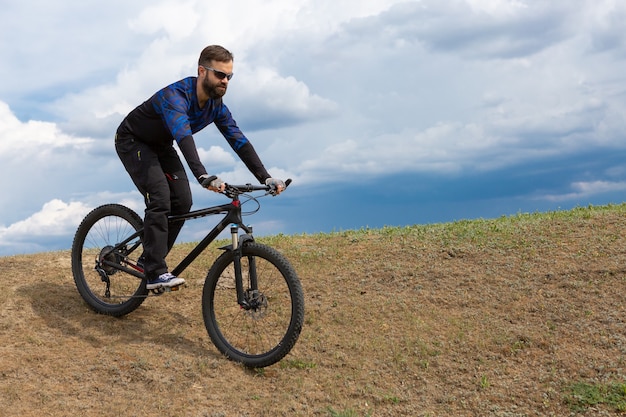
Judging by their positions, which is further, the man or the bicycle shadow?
the bicycle shadow

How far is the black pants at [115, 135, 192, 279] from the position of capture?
7297 millimetres

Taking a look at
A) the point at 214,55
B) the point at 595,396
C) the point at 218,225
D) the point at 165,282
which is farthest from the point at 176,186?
the point at 595,396

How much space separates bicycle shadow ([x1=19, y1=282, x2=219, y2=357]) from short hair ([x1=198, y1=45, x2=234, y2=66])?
3161 mm

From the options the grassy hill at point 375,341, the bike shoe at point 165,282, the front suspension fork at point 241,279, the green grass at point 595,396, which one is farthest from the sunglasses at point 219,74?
the green grass at point 595,396

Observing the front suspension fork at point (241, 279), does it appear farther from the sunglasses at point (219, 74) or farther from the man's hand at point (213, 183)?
the sunglasses at point (219, 74)

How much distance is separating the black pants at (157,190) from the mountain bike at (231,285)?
25cm

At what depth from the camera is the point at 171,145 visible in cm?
787

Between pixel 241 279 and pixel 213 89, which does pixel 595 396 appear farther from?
pixel 213 89

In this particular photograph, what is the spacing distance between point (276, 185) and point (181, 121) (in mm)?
1223

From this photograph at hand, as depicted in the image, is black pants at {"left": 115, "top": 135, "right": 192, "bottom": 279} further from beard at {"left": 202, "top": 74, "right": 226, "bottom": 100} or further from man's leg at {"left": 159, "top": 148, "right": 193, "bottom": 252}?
beard at {"left": 202, "top": 74, "right": 226, "bottom": 100}

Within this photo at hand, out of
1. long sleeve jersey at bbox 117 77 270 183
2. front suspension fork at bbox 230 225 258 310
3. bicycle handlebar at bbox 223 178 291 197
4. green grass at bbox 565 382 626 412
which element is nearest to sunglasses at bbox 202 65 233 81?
long sleeve jersey at bbox 117 77 270 183

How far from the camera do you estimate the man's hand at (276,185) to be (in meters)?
6.98

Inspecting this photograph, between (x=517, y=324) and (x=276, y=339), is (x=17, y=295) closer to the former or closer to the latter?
(x=276, y=339)

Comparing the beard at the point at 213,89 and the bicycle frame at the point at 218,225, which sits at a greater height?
the beard at the point at 213,89
